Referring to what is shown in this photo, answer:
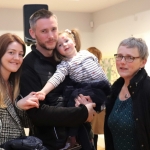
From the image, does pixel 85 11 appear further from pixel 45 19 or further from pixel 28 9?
pixel 45 19

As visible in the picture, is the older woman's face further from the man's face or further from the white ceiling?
the white ceiling

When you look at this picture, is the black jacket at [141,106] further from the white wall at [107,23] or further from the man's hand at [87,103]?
the white wall at [107,23]

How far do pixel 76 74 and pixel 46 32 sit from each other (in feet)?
1.17

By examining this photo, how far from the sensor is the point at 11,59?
177 cm

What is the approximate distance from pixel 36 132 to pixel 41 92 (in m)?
0.36

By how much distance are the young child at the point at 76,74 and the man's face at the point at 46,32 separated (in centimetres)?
8

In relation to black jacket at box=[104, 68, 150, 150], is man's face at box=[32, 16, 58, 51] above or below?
above

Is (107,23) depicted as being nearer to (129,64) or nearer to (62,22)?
(62,22)

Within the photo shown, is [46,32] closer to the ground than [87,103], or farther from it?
farther from it

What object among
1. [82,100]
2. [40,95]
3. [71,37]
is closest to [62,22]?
[71,37]

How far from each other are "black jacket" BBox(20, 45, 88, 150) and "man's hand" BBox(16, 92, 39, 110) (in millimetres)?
50

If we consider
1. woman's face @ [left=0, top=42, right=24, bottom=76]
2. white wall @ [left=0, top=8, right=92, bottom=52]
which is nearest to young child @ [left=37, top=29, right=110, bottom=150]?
woman's face @ [left=0, top=42, right=24, bottom=76]

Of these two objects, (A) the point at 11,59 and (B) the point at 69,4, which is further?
(B) the point at 69,4

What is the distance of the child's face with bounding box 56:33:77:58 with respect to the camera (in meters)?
2.00
